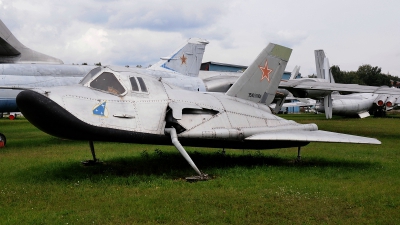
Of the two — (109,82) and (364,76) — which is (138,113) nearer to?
(109,82)

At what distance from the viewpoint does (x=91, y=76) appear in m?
7.88

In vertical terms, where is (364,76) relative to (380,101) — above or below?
above

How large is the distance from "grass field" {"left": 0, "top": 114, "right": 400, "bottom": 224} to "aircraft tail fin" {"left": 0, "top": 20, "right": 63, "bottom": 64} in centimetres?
657

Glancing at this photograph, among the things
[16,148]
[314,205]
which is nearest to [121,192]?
[314,205]

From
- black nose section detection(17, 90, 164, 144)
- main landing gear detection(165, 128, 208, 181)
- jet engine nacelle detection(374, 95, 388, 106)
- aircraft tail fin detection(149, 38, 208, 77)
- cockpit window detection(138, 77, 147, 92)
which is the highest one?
aircraft tail fin detection(149, 38, 208, 77)

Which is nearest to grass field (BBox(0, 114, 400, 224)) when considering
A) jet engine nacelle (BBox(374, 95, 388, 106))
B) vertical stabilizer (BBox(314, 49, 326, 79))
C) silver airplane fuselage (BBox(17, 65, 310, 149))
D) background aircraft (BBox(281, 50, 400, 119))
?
silver airplane fuselage (BBox(17, 65, 310, 149))

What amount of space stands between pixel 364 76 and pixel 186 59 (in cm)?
9108

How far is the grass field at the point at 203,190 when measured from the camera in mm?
5027

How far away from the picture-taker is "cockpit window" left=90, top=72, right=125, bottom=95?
763 centimetres

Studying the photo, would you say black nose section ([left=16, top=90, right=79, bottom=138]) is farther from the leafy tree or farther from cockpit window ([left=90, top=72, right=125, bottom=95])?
the leafy tree

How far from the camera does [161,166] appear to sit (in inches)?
353

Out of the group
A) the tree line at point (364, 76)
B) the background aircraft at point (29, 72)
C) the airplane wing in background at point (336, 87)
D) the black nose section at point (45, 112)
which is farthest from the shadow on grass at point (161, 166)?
the tree line at point (364, 76)

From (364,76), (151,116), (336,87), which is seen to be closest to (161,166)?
(151,116)

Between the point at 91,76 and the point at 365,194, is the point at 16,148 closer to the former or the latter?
the point at 91,76
